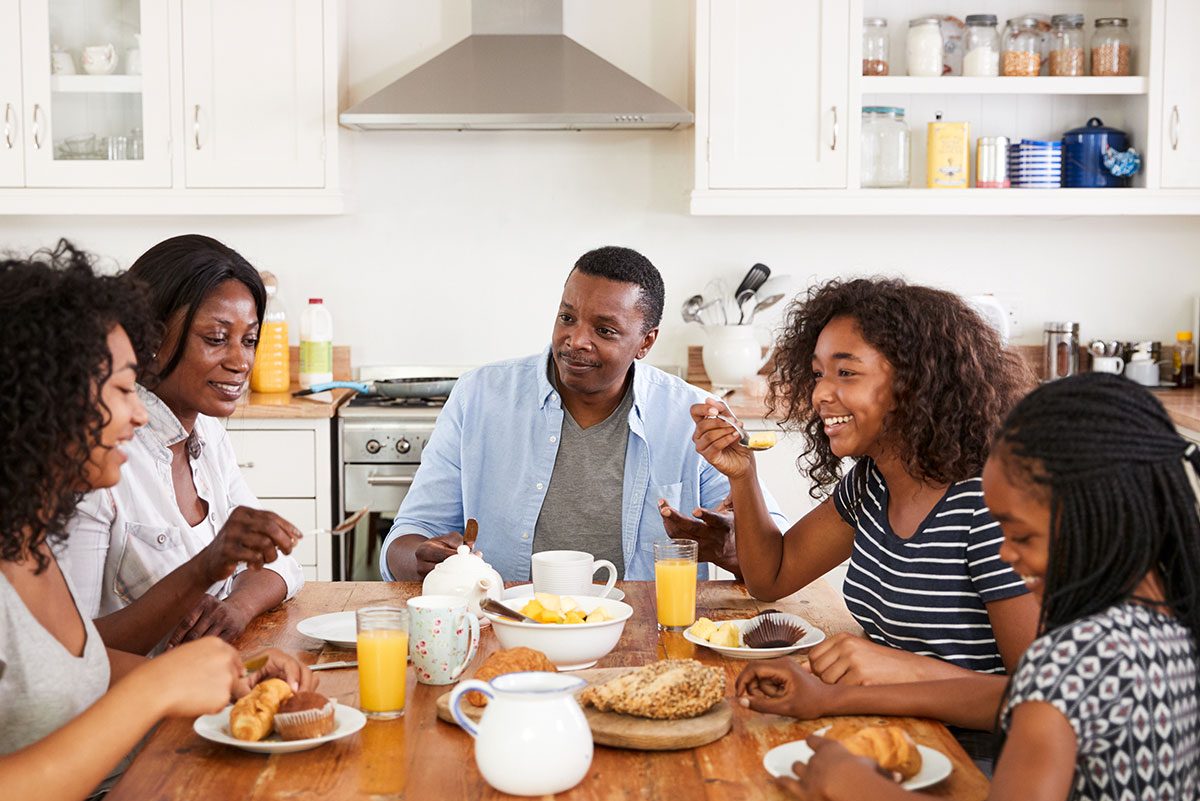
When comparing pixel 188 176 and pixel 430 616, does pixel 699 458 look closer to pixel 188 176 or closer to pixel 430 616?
pixel 430 616

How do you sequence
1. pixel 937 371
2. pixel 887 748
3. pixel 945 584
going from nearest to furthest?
pixel 887 748 → pixel 945 584 → pixel 937 371

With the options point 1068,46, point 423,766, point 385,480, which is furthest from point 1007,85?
point 423,766

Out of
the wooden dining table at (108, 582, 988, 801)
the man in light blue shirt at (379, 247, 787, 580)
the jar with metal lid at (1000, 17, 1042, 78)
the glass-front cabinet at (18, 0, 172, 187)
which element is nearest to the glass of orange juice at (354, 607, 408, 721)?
the wooden dining table at (108, 582, 988, 801)

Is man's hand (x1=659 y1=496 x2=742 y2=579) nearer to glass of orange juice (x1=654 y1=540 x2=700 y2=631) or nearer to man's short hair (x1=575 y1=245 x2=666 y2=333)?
glass of orange juice (x1=654 y1=540 x2=700 y2=631)

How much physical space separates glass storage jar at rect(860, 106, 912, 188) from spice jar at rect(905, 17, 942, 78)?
14cm

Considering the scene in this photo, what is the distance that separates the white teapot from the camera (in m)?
1.76

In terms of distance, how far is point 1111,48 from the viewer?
3799mm

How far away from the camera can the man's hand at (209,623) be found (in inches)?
68.9

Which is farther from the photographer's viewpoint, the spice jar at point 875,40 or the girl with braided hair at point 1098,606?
the spice jar at point 875,40

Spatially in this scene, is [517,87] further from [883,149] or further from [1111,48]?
[1111,48]

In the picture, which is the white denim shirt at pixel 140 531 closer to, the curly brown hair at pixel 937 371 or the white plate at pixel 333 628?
the white plate at pixel 333 628

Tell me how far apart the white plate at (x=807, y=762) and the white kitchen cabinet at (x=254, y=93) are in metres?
2.83

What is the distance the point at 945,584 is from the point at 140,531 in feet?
3.75

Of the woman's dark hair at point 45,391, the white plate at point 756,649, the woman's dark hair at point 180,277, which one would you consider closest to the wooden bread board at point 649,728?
the white plate at point 756,649
